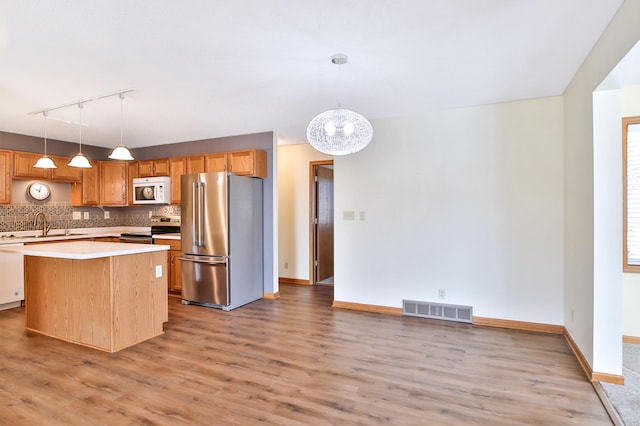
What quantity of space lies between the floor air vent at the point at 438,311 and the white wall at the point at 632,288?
1354 mm

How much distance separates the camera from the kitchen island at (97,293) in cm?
311

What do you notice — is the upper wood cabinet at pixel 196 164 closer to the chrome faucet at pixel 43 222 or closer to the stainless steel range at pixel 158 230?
the stainless steel range at pixel 158 230

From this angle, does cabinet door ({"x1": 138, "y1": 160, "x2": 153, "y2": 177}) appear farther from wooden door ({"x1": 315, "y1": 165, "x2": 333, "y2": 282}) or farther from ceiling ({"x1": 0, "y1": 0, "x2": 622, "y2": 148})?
wooden door ({"x1": 315, "y1": 165, "x2": 333, "y2": 282})

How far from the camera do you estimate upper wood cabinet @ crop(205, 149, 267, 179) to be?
16.1ft

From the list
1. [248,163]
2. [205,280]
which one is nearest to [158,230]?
[205,280]

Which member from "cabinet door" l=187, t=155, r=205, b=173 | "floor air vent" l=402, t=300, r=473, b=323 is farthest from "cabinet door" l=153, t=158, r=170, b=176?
"floor air vent" l=402, t=300, r=473, b=323

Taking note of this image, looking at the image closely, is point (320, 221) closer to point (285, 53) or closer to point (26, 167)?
point (285, 53)

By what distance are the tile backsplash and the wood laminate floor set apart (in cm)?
195

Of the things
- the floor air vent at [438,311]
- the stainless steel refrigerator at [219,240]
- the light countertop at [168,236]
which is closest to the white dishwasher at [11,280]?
the light countertop at [168,236]

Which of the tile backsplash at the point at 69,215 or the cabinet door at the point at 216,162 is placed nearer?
the tile backsplash at the point at 69,215

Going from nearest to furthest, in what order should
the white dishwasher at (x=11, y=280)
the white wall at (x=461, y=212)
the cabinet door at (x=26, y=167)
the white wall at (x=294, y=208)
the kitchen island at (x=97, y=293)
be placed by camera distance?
the kitchen island at (x=97, y=293)
the white wall at (x=461, y=212)
the white dishwasher at (x=11, y=280)
the cabinet door at (x=26, y=167)
the white wall at (x=294, y=208)

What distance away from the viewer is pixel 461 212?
3.89 m

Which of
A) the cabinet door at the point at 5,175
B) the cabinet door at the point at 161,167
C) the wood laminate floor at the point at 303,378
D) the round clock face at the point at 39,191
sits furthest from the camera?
the cabinet door at the point at 161,167

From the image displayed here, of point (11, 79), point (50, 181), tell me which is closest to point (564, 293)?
point (11, 79)
